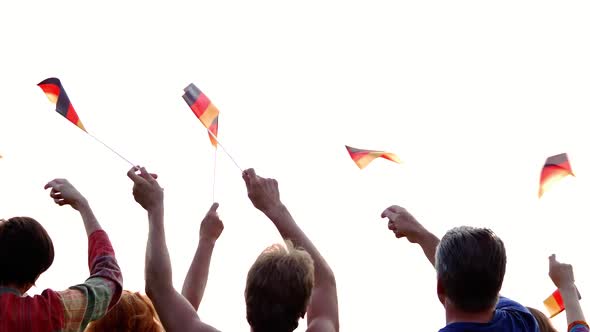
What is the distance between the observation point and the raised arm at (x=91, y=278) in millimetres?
4062

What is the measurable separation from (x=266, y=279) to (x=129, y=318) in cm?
A: 117

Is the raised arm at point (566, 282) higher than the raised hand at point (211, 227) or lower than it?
lower

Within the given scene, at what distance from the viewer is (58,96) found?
6250mm

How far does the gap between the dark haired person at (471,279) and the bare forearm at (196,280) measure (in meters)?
1.58

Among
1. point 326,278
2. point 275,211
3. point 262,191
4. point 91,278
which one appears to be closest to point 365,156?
point 262,191

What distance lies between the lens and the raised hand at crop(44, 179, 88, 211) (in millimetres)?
4617

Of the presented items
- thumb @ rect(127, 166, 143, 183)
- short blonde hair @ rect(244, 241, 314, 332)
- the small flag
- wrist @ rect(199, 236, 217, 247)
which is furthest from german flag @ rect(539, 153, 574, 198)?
short blonde hair @ rect(244, 241, 314, 332)

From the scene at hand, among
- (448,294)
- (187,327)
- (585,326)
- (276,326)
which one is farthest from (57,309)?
(585,326)

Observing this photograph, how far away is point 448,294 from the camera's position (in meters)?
3.92

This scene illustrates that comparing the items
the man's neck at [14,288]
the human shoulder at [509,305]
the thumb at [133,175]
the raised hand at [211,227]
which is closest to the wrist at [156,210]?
the thumb at [133,175]

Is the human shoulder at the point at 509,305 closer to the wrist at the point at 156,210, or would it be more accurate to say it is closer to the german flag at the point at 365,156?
the wrist at the point at 156,210

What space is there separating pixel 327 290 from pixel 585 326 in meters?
1.56

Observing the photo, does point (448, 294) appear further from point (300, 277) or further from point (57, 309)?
point (57, 309)

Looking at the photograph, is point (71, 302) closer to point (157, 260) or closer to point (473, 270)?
point (157, 260)
